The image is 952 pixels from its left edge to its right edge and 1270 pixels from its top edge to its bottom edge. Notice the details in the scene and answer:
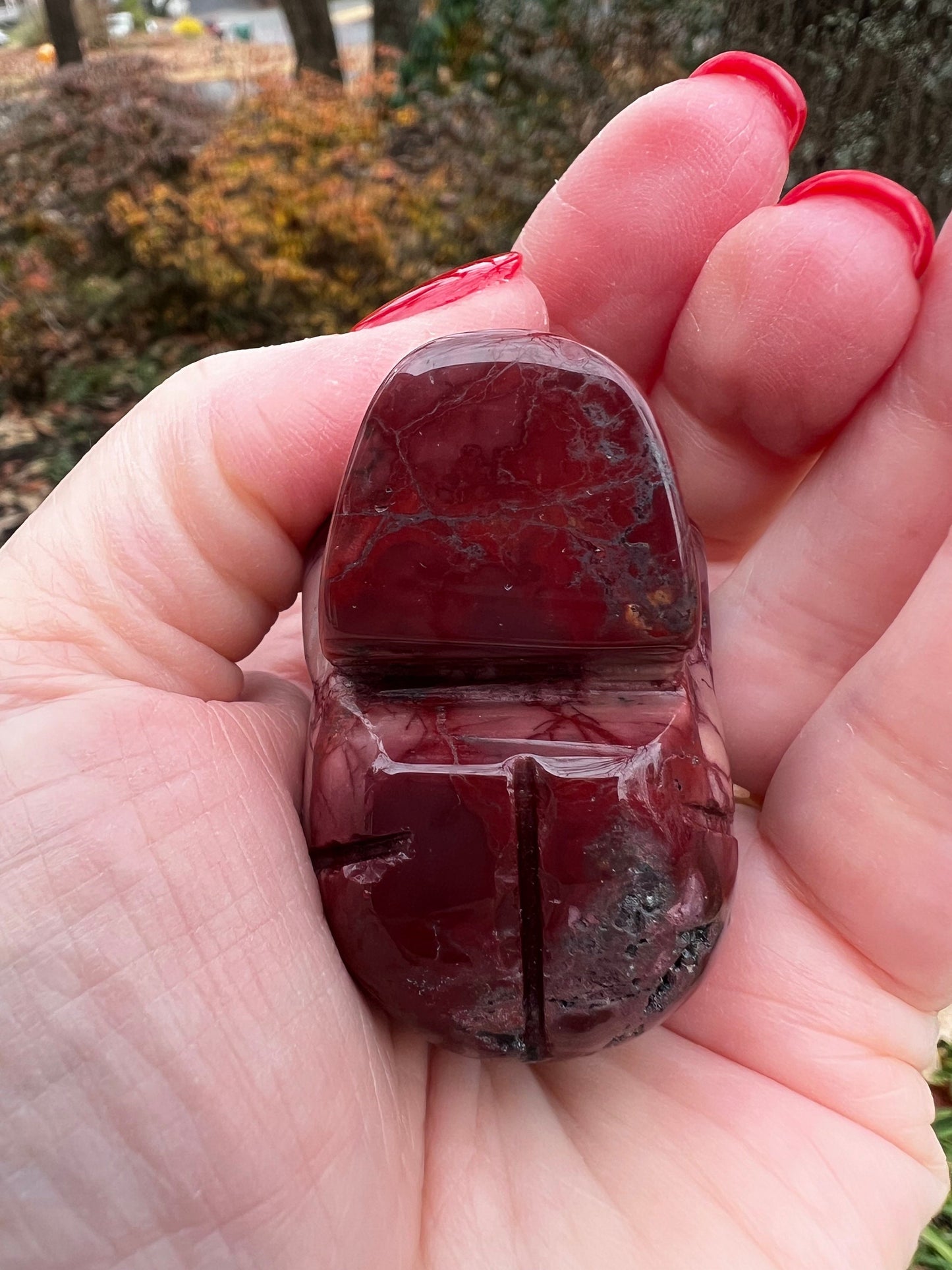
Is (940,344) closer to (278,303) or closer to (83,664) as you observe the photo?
(83,664)

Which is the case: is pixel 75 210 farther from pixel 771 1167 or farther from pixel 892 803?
pixel 771 1167

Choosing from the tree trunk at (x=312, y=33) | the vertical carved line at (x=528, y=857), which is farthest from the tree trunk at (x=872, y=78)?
the tree trunk at (x=312, y=33)

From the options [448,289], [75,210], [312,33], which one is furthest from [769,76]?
[312,33]

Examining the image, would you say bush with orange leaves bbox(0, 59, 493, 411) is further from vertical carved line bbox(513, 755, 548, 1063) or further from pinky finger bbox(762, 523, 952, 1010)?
vertical carved line bbox(513, 755, 548, 1063)

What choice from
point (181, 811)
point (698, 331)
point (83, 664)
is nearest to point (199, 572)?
point (83, 664)

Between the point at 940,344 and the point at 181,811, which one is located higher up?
the point at 940,344
